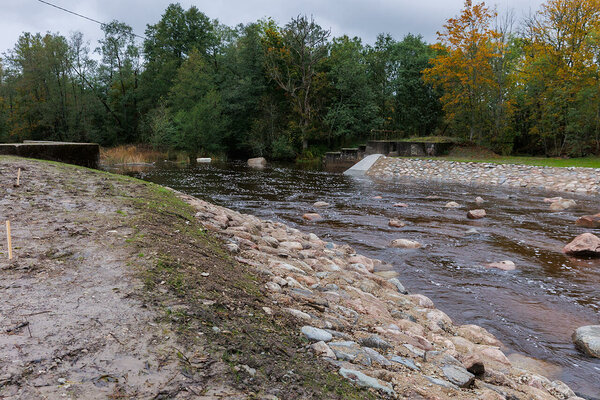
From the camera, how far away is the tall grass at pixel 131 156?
106 feet

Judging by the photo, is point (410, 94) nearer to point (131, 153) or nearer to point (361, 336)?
point (131, 153)

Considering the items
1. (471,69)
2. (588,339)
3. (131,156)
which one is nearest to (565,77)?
(471,69)

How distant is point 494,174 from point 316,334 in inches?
829

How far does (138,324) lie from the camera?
2719mm

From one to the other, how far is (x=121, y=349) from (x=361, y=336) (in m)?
1.93

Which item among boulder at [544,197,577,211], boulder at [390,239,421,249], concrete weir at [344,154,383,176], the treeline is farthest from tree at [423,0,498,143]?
boulder at [390,239,421,249]

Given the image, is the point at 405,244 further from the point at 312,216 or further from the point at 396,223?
the point at 312,216

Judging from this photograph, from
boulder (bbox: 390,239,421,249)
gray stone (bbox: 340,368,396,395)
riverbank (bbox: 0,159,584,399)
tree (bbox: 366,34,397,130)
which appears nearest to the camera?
riverbank (bbox: 0,159,584,399)

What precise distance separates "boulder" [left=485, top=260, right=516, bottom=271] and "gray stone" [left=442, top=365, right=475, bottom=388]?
4585 mm

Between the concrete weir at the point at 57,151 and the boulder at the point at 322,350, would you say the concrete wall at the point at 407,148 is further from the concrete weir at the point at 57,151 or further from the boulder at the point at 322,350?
the boulder at the point at 322,350

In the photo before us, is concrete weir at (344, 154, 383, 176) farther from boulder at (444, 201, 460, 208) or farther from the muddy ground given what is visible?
the muddy ground

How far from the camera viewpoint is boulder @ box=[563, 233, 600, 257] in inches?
308

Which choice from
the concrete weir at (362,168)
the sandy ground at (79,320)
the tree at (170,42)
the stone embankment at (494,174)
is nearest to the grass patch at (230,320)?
the sandy ground at (79,320)

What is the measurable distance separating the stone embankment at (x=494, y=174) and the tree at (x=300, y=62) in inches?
543
